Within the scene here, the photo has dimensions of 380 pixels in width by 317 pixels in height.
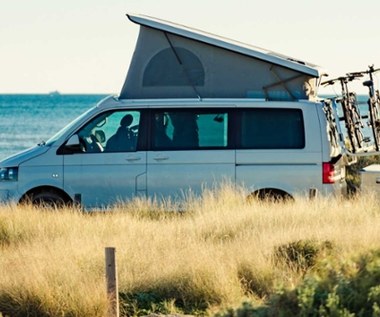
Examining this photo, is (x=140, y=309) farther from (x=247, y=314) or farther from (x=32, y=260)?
(x=247, y=314)

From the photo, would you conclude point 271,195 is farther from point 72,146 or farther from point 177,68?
point 72,146

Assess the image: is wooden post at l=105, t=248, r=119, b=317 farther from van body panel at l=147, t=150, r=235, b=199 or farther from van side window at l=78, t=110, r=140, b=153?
van side window at l=78, t=110, r=140, b=153

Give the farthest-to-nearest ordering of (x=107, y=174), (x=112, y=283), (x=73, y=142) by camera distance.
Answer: (x=107, y=174)
(x=73, y=142)
(x=112, y=283)

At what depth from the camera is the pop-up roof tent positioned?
1434 centimetres

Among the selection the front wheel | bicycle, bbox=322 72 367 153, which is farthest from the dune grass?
bicycle, bbox=322 72 367 153

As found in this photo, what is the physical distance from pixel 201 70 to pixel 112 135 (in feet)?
4.83

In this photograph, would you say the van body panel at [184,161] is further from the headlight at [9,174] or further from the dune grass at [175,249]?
the dune grass at [175,249]

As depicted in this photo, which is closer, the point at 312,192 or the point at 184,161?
the point at 312,192

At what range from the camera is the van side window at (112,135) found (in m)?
14.1

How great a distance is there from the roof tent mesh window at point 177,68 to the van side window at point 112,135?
76cm

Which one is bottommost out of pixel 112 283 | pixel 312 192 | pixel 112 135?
pixel 112 283

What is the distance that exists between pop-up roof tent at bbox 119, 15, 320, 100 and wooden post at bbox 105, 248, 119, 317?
5.88 meters

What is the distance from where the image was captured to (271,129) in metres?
14.1

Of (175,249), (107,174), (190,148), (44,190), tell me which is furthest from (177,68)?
(175,249)
